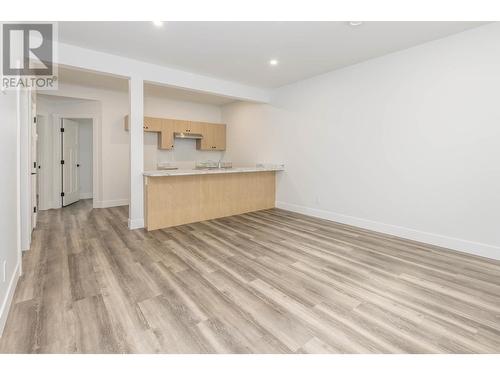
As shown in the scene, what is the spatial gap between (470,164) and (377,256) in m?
1.65

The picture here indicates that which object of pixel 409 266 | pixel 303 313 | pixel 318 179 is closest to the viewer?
pixel 303 313

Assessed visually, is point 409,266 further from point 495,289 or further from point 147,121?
point 147,121

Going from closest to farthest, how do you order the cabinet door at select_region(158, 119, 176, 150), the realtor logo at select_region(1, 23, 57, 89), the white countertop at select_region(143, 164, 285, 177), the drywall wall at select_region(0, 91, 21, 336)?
1. the drywall wall at select_region(0, 91, 21, 336)
2. the realtor logo at select_region(1, 23, 57, 89)
3. the white countertop at select_region(143, 164, 285, 177)
4. the cabinet door at select_region(158, 119, 176, 150)

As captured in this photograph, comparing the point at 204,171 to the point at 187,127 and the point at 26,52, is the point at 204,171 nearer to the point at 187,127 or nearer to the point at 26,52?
the point at 187,127

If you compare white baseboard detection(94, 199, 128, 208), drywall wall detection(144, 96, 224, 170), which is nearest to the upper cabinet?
drywall wall detection(144, 96, 224, 170)

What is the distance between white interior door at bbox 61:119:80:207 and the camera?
621 cm

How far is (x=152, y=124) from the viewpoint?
20.4 feet

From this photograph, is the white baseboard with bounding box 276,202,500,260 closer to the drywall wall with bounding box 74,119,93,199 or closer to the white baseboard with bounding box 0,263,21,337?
the white baseboard with bounding box 0,263,21,337

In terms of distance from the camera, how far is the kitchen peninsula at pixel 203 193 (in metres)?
4.23

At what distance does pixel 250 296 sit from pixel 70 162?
6447 mm

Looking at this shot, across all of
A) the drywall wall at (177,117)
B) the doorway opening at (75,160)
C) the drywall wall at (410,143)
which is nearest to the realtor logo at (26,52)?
the doorway opening at (75,160)

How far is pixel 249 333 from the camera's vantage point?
1.76m

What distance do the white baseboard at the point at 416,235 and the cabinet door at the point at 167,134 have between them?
12.4ft
